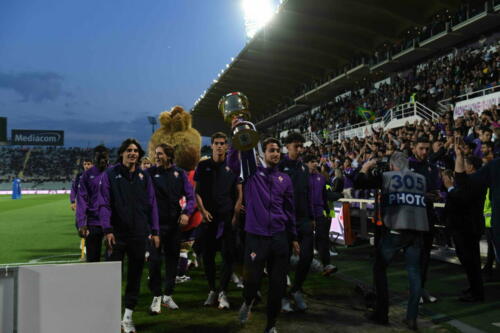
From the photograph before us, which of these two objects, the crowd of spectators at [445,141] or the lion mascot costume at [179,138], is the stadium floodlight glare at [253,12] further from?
the lion mascot costume at [179,138]

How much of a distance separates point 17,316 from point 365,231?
28.7 feet

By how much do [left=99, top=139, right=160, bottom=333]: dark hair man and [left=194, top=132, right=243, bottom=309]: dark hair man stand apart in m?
0.89

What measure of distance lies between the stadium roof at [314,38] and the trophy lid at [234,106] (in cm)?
1962

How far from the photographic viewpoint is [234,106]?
439 cm

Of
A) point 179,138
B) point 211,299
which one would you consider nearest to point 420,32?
point 179,138

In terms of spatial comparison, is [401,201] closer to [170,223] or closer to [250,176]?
[250,176]

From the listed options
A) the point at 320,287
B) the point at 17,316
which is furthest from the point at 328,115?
the point at 17,316

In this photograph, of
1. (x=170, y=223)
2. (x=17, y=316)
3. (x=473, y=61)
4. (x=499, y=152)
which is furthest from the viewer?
(x=473, y=61)

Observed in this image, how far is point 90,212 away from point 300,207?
8.83ft

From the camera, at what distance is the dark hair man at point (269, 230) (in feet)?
12.8

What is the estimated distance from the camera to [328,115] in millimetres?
32000

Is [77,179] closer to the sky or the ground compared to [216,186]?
closer to the sky

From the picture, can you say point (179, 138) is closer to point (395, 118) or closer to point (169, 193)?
point (169, 193)

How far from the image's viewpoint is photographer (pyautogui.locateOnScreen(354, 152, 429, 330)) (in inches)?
165
